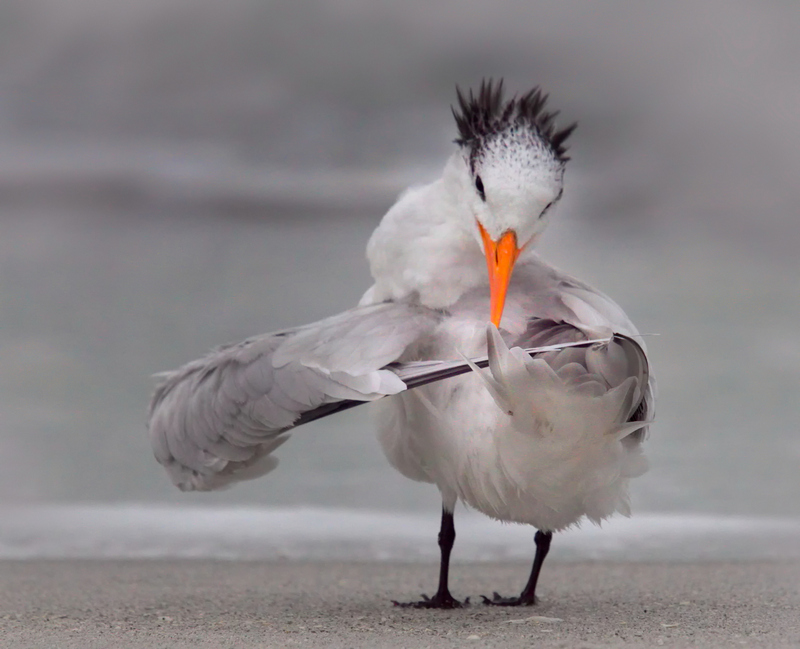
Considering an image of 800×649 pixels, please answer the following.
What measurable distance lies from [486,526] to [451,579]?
83cm

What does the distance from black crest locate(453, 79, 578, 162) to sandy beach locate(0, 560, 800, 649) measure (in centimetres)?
93

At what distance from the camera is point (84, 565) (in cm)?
326

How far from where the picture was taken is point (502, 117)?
2291 mm

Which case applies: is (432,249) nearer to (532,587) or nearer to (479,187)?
(479,187)

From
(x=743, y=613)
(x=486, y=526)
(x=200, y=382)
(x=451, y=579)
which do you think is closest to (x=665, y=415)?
(x=486, y=526)

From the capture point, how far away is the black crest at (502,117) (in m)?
2.28

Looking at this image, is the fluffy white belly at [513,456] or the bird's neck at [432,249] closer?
the fluffy white belly at [513,456]

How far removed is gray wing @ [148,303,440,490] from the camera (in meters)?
2.08

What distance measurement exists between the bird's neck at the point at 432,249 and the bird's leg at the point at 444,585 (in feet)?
1.82

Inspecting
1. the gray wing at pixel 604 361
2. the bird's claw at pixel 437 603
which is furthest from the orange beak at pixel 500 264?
the bird's claw at pixel 437 603

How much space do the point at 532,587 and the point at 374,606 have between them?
0.36 m

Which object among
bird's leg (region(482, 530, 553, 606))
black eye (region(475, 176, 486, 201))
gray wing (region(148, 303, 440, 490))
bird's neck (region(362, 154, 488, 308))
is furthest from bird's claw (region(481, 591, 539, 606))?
black eye (region(475, 176, 486, 201))

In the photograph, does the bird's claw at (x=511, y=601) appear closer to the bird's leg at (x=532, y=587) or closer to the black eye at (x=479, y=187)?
the bird's leg at (x=532, y=587)

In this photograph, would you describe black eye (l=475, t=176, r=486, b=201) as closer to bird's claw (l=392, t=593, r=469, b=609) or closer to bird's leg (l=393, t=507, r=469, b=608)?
bird's leg (l=393, t=507, r=469, b=608)
